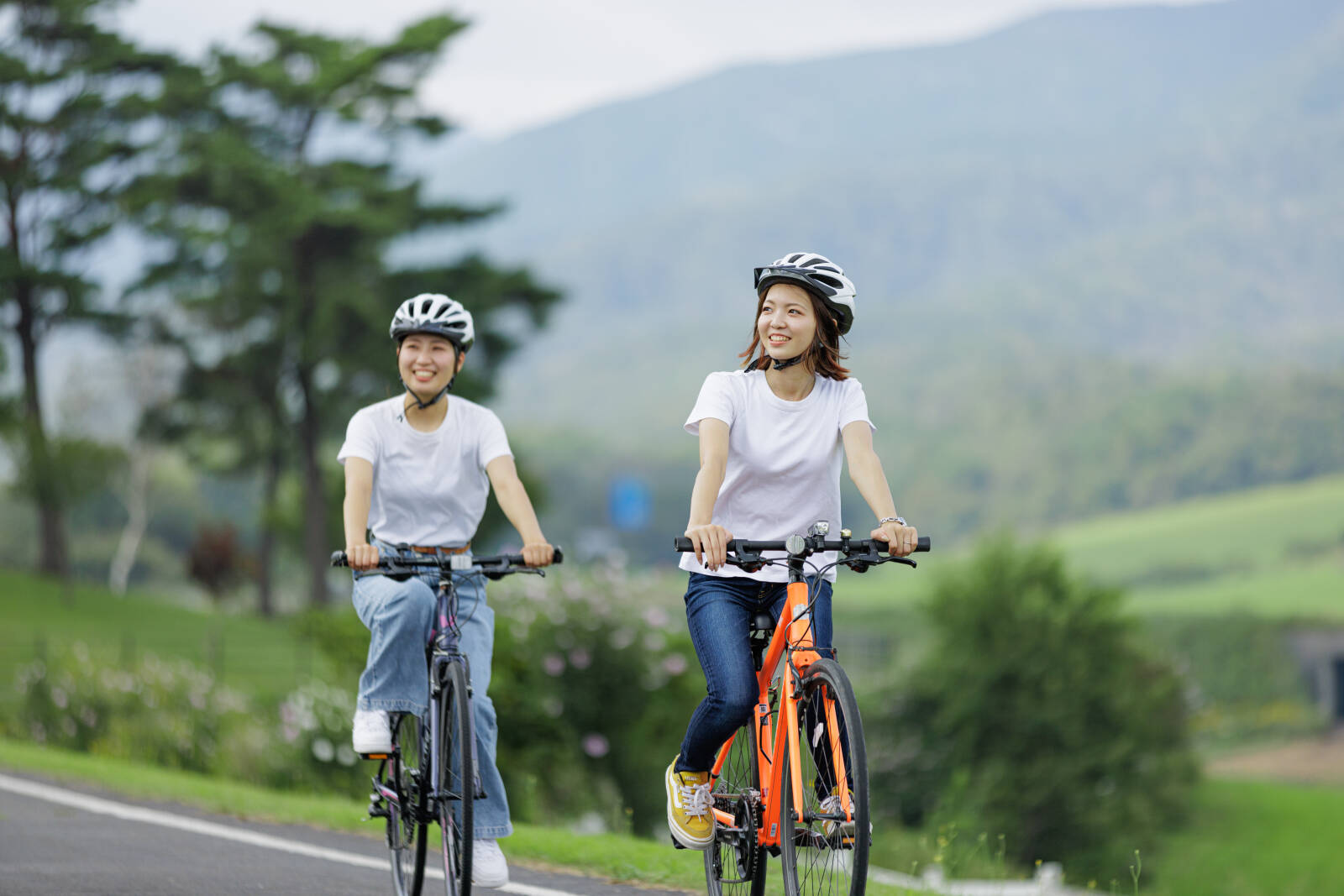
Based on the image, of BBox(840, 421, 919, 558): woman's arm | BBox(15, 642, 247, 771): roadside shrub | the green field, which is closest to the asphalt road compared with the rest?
BBox(840, 421, 919, 558): woman's arm

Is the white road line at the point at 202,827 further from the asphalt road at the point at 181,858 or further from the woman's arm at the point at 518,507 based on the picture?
the woman's arm at the point at 518,507

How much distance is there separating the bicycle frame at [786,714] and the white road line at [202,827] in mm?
1643

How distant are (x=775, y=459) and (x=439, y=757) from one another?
4.75 ft

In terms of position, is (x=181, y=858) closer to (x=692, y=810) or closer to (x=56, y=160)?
(x=692, y=810)

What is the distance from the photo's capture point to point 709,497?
4676 mm

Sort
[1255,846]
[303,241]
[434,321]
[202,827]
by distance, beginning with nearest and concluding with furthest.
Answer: [434,321], [202,827], [1255,846], [303,241]

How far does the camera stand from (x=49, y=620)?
44656 mm

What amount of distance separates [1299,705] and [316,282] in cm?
4947

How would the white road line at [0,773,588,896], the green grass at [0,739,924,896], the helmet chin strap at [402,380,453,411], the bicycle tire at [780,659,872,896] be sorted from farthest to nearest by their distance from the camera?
the green grass at [0,739,924,896], the white road line at [0,773,588,896], the helmet chin strap at [402,380,453,411], the bicycle tire at [780,659,872,896]

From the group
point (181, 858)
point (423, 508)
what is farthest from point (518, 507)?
point (181, 858)

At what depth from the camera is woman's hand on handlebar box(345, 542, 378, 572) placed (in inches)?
197

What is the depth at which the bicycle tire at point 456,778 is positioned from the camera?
4.76 metres

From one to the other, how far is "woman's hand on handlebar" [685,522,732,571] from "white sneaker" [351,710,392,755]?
64.3 inches

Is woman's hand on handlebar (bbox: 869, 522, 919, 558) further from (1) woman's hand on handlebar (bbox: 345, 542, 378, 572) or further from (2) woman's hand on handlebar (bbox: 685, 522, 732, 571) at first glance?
(1) woman's hand on handlebar (bbox: 345, 542, 378, 572)
